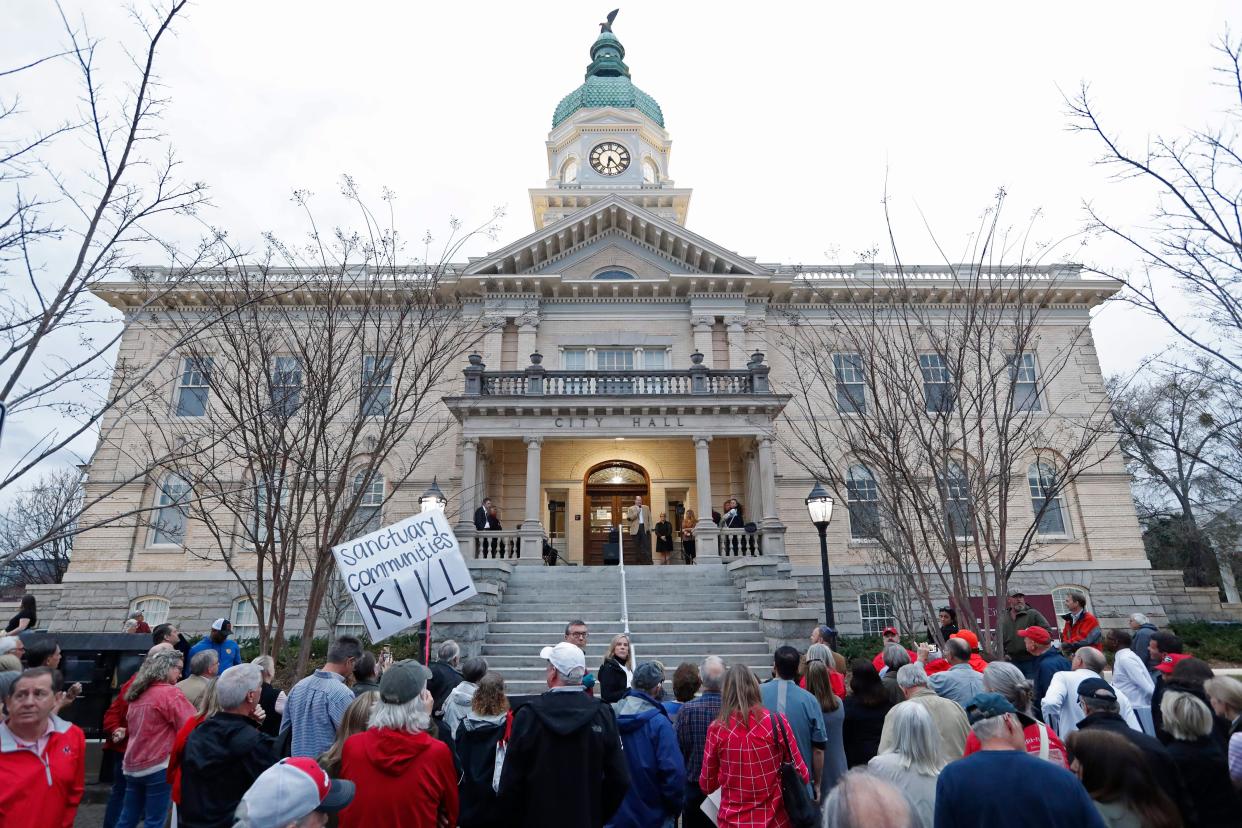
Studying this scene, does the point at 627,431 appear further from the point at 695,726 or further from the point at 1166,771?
the point at 1166,771

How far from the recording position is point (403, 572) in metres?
7.91

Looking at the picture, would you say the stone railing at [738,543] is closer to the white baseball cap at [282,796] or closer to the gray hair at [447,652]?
the gray hair at [447,652]

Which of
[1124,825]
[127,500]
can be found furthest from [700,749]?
[127,500]

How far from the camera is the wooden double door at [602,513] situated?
23750 millimetres

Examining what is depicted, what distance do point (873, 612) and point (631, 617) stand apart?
1064 cm

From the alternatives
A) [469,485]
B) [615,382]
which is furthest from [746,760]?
[615,382]

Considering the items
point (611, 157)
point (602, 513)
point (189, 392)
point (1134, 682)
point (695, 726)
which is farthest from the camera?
point (611, 157)

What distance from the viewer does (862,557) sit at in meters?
22.3

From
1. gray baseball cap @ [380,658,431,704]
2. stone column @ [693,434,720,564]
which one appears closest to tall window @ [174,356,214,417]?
stone column @ [693,434,720,564]

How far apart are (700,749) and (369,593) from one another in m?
4.28

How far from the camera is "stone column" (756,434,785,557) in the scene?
1862 centimetres

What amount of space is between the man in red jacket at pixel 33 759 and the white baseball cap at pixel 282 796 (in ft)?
7.45

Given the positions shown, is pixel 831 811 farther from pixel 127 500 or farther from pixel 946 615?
pixel 127 500

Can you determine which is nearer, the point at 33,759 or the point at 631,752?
the point at 33,759
